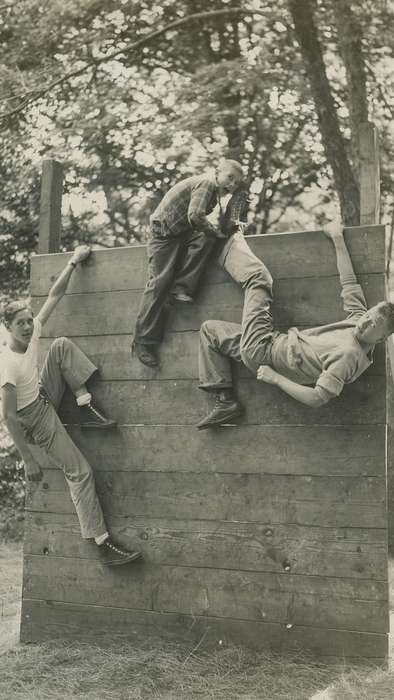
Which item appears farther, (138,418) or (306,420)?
(138,418)

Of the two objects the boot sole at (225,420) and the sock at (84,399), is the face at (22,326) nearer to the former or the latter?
the sock at (84,399)

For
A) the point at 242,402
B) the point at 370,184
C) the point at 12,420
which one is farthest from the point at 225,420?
the point at 370,184

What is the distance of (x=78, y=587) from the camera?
15.4ft

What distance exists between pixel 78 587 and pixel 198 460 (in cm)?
121

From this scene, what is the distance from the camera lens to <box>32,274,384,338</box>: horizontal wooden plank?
4094mm

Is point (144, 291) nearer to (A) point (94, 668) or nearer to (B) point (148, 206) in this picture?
(A) point (94, 668)

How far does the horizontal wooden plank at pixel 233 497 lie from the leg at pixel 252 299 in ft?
2.43

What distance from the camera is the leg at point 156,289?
14.3 ft

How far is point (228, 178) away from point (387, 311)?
47.4 inches

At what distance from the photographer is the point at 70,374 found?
185 inches

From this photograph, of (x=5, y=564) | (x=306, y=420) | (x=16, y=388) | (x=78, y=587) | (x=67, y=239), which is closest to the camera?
(x=306, y=420)

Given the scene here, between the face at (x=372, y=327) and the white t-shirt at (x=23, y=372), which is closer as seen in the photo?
the face at (x=372, y=327)

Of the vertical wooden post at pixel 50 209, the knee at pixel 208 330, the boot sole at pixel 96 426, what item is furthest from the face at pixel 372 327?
the vertical wooden post at pixel 50 209

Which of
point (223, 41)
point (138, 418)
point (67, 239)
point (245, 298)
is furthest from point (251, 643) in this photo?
point (223, 41)
